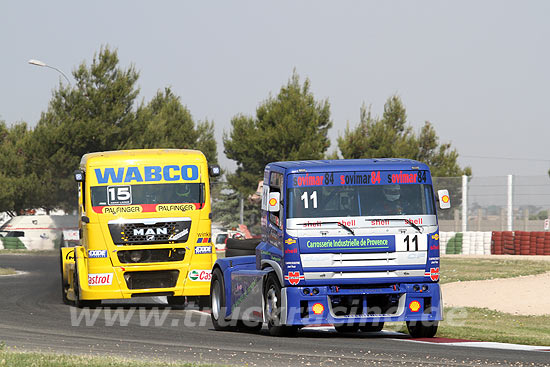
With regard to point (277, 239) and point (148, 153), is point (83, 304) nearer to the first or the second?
point (148, 153)

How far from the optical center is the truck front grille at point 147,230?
1823 cm

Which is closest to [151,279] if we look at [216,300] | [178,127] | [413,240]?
[216,300]

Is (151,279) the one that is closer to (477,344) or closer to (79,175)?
(79,175)

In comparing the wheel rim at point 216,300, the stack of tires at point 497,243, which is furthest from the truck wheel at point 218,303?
the stack of tires at point 497,243

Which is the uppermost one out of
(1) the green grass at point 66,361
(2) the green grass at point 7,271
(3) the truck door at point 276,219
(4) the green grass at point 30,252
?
(3) the truck door at point 276,219

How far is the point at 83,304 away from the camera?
1895cm

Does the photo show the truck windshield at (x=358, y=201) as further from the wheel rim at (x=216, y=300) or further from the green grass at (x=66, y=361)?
the green grass at (x=66, y=361)

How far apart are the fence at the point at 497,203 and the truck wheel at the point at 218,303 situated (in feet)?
85.6

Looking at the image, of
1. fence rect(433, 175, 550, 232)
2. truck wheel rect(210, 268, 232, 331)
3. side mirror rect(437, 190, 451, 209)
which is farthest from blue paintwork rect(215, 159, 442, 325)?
fence rect(433, 175, 550, 232)

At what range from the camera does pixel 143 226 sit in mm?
18328

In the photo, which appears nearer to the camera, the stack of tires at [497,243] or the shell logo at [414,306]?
the shell logo at [414,306]

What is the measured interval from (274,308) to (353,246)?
1439mm

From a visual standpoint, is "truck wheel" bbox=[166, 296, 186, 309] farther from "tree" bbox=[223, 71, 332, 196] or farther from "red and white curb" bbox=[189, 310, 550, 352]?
"tree" bbox=[223, 71, 332, 196]

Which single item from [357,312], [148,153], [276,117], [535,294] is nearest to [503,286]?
[535,294]
